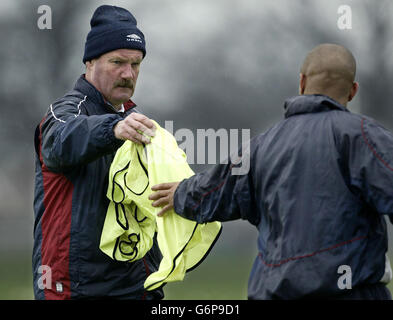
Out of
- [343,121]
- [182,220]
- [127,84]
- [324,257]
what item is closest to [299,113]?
[343,121]

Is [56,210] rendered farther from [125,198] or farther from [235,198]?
[235,198]

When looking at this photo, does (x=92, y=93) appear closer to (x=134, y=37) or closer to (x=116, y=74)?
(x=116, y=74)

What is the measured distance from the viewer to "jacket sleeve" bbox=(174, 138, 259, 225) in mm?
2373

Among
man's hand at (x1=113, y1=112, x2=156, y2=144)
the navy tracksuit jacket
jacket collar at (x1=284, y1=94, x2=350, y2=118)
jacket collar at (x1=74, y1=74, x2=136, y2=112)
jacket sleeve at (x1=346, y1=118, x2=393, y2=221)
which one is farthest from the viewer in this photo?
jacket collar at (x1=74, y1=74, x2=136, y2=112)

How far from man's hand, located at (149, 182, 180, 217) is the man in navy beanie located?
0.72 feet

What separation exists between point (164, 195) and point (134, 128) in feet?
1.00

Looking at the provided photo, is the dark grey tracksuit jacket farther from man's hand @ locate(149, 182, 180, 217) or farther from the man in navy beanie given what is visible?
the man in navy beanie

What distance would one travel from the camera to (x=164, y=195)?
2.67 m

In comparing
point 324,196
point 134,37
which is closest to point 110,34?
point 134,37

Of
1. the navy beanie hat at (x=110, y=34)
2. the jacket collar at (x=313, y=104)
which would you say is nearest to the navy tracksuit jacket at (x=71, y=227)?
the navy beanie hat at (x=110, y=34)

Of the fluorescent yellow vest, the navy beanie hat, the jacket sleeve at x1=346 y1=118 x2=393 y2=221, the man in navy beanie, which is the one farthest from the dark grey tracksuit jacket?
the navy beanie hat

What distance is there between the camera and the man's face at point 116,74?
318 centimetres

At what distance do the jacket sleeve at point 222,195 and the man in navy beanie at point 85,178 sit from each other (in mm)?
386

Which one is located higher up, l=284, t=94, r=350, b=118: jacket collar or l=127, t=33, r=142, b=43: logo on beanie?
l=127, t=33, r=142, b=43: logo on beanie
